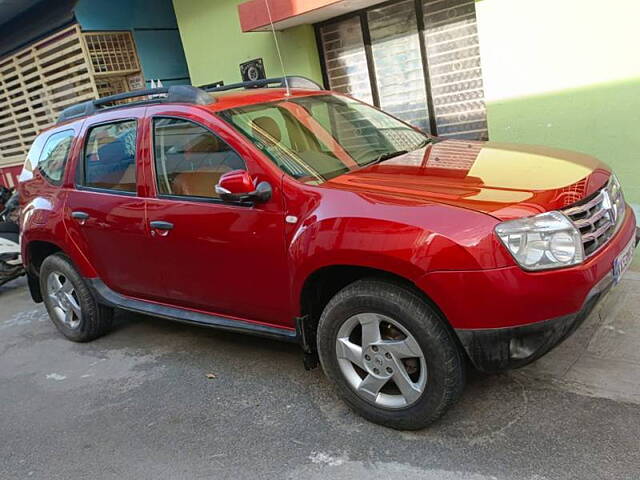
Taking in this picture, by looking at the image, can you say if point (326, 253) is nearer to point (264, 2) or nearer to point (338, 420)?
point (338, 420)

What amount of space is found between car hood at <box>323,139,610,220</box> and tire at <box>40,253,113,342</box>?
2.62 metres

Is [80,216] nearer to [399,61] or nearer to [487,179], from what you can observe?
[487,179]

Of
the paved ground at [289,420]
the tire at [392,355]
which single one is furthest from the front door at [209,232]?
the paved ground at [289,420]

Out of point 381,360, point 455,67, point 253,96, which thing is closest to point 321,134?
point 253,96

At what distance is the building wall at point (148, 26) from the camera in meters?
9.69

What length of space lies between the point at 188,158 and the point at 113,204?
0.78 metres

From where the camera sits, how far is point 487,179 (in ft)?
9.96

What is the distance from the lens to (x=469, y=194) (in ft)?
9.32

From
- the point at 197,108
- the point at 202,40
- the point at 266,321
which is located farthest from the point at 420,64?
the point at 266,321

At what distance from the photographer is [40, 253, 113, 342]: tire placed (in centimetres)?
481

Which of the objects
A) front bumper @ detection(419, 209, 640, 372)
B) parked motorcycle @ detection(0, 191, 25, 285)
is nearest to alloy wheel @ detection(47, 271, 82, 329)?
parked motorcycle @ detection(0, 191, 25, 285)

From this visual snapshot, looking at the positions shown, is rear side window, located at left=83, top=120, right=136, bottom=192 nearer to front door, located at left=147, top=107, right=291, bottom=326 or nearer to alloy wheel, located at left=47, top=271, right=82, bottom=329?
front door, located at left=147, top=107, right=291, bottom=326

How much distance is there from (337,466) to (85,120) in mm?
3234

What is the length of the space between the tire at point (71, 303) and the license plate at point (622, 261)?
3.78 m
